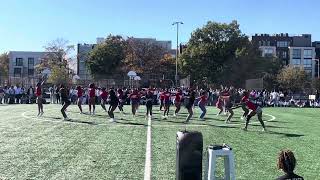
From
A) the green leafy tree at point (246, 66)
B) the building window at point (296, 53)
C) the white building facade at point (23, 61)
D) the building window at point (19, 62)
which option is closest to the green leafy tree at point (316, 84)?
the green leafy tree at point (246, 66)

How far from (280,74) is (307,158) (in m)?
90.5

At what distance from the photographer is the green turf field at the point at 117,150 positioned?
11367 mm

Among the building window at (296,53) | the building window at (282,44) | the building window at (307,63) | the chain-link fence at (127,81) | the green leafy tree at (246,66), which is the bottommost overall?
the chain-link fence at (127,81)

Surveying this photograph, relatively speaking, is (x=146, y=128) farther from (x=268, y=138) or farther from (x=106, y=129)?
(x=268, y=138)

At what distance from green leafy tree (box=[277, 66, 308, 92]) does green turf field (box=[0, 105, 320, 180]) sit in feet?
259

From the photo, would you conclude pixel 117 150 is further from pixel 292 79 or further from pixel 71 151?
pixel 292 79

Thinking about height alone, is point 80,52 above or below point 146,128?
above

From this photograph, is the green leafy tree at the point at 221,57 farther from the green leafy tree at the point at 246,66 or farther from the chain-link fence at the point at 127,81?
the chain-link fence at the point at 127,81

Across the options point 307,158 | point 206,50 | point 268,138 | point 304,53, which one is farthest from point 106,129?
point 304,53

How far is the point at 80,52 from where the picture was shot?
450 feet

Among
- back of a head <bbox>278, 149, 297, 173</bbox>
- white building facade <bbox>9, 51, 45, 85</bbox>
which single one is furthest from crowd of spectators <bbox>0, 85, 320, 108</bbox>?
white building facade <bbox>9, 51, 45, 85</bbox>

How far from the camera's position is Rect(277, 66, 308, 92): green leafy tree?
10056 centimetres

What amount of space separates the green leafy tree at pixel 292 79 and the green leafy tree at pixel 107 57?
101ft

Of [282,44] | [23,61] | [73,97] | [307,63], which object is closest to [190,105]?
[73,97]
